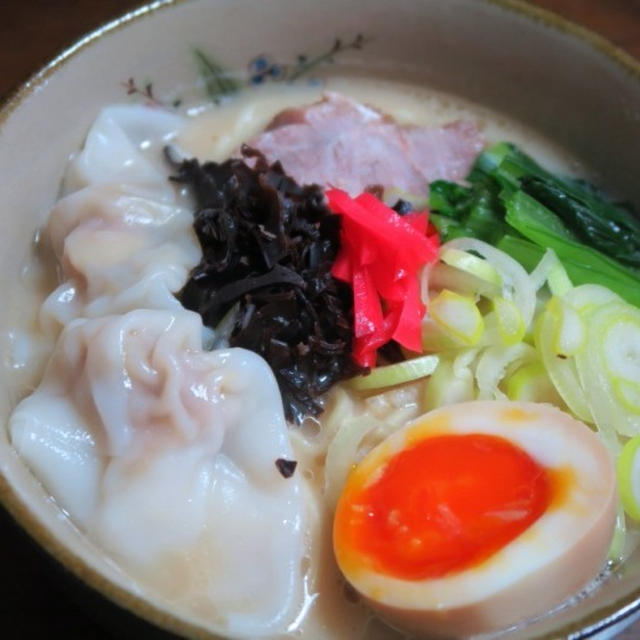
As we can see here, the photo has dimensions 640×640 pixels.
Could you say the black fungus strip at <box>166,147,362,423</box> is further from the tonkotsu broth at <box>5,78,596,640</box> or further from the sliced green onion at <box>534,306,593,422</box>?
the sliced green onion at <box>534,306,593,422</box>

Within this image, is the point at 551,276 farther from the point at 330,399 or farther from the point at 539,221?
the point at 330,399

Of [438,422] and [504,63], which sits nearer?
[438,422]

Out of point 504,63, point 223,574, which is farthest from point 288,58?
point 223,574

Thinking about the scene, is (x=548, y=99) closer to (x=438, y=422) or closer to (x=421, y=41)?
(x=421, y=41)

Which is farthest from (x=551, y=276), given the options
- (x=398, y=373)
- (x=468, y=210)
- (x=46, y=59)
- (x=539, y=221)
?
(x=46, y=59)

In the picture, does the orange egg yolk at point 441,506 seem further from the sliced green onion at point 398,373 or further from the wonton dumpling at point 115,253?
the wonton dumpling at point 115,253

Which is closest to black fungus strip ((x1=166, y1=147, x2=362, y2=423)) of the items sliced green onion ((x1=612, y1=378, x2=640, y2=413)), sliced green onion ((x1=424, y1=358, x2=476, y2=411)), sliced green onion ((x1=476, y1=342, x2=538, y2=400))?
sliced green onion ((x1=424, y1=358, x2=476, y2=411))
